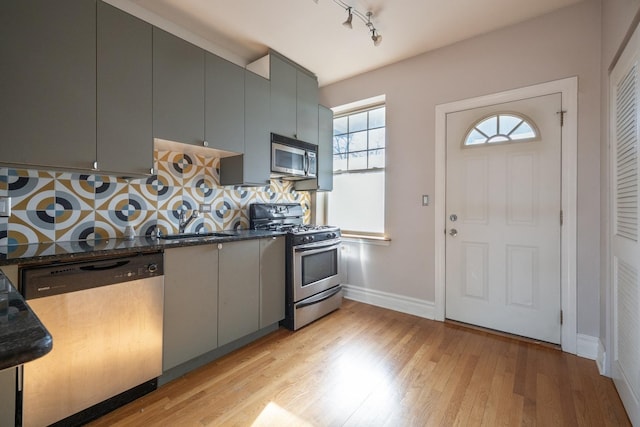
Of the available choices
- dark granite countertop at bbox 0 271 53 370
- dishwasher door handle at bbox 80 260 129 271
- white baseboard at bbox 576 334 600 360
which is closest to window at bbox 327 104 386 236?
white baseboard at bbox 576 334 600 360

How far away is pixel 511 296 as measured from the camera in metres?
2.51

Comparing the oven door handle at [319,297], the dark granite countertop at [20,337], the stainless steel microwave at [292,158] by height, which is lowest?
the oven door handle at [319,297]

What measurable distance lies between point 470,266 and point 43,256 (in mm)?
3064

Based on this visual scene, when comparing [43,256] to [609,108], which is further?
[609,108]

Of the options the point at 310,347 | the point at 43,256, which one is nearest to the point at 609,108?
the point at 310,347

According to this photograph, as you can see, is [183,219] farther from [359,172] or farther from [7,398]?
[359,172]

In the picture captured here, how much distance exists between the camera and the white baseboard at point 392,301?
2.93 meters

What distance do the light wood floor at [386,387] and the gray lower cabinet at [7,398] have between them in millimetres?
360

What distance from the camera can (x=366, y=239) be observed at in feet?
10.9

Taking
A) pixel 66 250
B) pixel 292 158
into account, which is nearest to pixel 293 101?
pixel 292 158

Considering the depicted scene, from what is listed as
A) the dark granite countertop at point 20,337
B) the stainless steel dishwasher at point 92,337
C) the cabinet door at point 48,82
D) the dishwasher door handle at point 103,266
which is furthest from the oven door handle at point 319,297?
the dark granite countertop at point 20,337

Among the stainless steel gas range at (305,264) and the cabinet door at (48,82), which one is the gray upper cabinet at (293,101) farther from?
the cabinet door at (48,82)

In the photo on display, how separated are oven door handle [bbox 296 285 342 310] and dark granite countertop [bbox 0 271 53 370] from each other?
2165mm

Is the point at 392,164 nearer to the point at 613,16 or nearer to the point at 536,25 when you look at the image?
the point at 536,25
